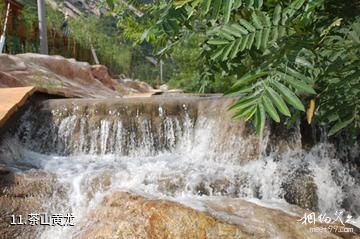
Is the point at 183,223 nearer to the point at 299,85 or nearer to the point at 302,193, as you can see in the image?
the point at 299,85

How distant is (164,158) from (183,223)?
216 centimetres

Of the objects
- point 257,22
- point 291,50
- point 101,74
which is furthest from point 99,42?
point 291,50

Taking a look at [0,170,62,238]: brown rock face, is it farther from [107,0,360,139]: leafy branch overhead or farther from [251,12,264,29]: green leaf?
[251,12,264,29]: green leaf

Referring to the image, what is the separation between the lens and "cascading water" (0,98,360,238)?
3.44m

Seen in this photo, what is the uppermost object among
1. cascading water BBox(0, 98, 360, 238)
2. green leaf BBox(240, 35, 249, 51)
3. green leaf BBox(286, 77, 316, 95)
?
green leaf BBox(240, 35, 249, 51)

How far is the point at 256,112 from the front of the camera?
1.38 m

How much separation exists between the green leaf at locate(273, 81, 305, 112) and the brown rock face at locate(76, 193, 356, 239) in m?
1.14

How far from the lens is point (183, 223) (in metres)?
2.42

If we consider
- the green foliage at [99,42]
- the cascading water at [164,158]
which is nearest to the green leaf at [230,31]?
the cascading water at [164,158]

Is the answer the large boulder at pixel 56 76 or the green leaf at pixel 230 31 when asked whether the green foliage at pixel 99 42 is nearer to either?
the large boulder at pixel 56 76

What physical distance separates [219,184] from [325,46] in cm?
181

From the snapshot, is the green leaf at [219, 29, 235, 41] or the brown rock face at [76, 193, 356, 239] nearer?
the green leaf at [219, 29, 235, 41]

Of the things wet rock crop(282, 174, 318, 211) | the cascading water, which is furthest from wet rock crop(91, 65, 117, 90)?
wet rock crop(282, 174, 318, 211)

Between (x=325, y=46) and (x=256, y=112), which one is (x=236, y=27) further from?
(x=256, y=112)
